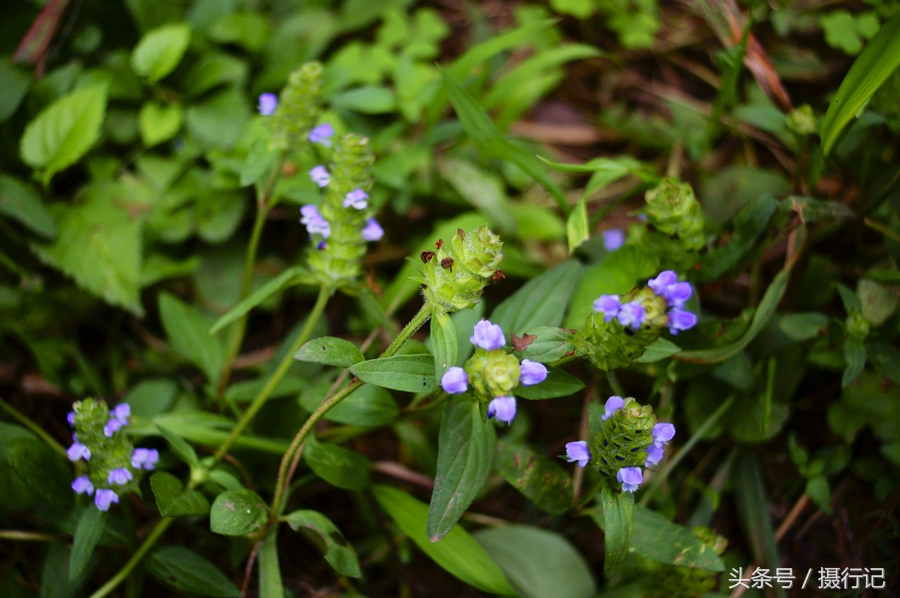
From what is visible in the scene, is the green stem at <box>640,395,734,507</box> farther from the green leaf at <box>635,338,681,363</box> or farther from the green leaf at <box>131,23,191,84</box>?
the green leaf at <box>131,23,191,84</box>

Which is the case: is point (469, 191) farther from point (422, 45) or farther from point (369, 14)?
point (369, 14)

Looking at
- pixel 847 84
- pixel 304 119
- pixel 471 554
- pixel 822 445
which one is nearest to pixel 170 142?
pixel 304 119

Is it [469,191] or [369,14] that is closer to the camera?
[469,191]

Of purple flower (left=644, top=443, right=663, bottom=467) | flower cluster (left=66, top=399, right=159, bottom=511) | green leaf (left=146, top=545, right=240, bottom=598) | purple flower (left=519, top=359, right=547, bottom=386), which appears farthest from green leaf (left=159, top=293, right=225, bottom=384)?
purple flower (left=644, top=443, right=663, bottom=467)

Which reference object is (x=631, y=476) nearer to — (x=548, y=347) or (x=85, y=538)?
(x=548, y=347)

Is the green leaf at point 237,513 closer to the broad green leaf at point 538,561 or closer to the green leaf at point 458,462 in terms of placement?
the green leaf at point 458,462
